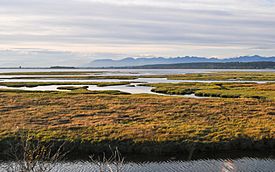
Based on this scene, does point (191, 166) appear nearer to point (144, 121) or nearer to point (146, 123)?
point (146, 123)

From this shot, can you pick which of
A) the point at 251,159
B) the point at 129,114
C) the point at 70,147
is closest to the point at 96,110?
the point at 129,114

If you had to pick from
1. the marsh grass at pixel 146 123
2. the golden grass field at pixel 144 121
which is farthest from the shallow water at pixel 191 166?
the golden grass field at pixel 144 121

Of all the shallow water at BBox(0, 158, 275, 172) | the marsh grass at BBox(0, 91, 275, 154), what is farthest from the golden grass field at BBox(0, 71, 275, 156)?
the shallow water at BBox(0, 158, 275, 172)

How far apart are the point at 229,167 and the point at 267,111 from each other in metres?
18.8

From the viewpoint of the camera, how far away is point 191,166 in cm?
2516

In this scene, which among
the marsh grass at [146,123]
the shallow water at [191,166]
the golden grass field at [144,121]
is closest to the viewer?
the shallow water at [191,166]

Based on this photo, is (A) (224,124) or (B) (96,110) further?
(B) (96,110)

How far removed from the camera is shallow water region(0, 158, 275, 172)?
2458 centimetres

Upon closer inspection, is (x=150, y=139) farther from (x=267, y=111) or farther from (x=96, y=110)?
(x=267, y=111)

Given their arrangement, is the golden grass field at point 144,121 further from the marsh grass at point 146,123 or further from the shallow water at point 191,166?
the shallow water at point 191,166

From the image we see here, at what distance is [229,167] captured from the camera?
25016mm

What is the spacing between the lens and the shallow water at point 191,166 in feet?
80.6

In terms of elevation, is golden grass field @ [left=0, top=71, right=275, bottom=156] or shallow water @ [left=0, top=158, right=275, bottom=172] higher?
golden grass field @ [left=0, top=71, right=275, bottom=156]

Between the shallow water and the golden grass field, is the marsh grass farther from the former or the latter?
the shallow water
